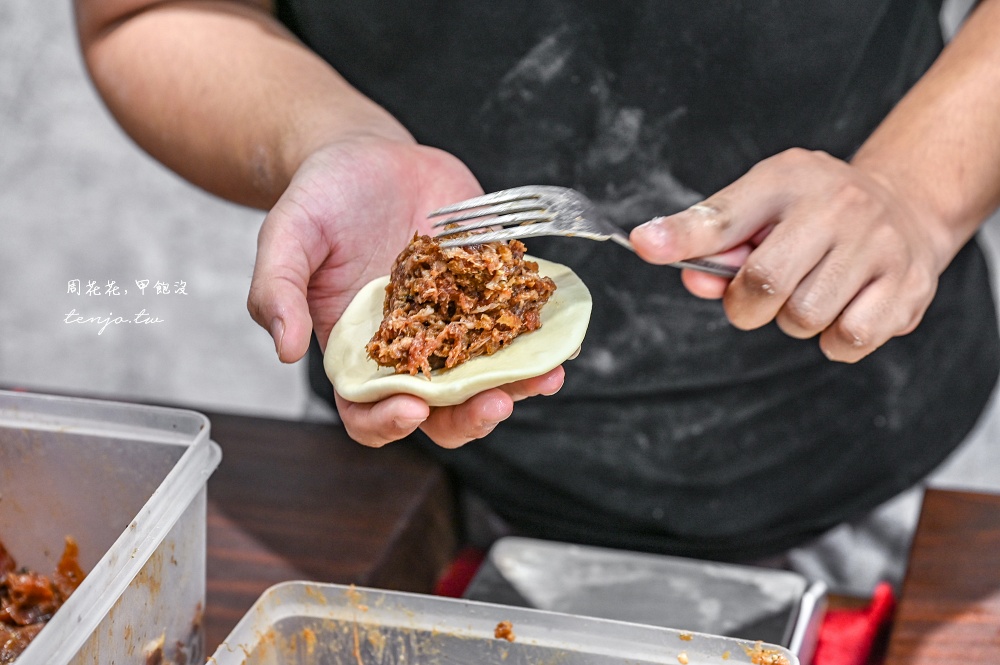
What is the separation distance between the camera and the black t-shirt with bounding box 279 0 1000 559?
156 cm

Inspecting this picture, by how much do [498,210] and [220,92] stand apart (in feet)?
2.47

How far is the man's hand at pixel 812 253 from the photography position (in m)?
1.26

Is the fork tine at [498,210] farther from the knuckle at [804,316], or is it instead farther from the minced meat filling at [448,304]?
the knuckle at [804,316]

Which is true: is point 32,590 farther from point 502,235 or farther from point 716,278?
point 716,278

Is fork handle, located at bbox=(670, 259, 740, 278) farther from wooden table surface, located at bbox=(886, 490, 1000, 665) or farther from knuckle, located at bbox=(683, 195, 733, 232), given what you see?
wooden table surface, located at bbox=(886, 490, 1000, 665)

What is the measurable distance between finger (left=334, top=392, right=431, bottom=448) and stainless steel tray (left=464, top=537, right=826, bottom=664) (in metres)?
0.54

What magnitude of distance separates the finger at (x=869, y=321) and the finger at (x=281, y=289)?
754mm

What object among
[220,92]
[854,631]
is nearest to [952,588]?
[854,631]

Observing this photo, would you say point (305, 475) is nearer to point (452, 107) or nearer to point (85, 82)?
point (452, 107)

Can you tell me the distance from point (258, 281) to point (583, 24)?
824 mm

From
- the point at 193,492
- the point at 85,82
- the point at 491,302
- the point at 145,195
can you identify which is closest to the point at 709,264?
the point at 491,302

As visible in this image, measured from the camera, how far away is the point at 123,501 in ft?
3.64

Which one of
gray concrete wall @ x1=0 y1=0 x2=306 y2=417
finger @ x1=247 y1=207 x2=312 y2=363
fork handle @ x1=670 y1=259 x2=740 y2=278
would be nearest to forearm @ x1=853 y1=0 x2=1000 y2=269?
fork handle @ x1=670 y1=259 x2=740 y2=278

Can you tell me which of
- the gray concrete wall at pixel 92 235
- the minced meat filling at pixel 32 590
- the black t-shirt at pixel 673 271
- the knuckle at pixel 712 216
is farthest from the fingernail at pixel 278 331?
the gray concrete wall at pixel 92 235
